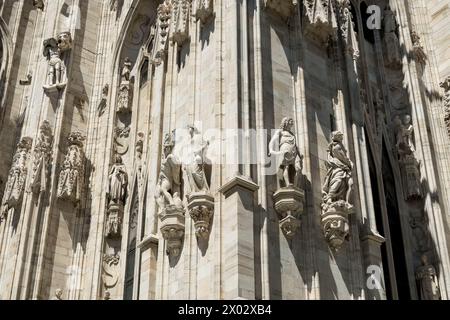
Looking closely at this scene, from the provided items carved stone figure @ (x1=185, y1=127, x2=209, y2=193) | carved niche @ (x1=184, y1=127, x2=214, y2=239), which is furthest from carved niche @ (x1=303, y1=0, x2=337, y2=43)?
carved stone figure @ (x1=185, y1=127, x2=209, y2=193)

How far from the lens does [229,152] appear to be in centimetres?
1141

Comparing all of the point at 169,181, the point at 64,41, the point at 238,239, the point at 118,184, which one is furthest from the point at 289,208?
the point at 64,41

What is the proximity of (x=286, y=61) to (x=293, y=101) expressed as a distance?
0.95 meters

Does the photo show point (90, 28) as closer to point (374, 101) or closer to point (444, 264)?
point (374, 101)

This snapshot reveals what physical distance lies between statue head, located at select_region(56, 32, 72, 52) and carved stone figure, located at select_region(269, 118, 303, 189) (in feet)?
30.5

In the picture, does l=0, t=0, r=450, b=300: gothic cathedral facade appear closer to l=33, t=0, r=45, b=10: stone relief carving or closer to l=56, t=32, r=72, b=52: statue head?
l=56, t=32, r=72, b=52: statue head

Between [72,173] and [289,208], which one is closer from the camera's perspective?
[289,208]

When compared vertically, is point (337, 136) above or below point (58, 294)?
above

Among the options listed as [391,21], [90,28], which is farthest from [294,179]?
[90,28]

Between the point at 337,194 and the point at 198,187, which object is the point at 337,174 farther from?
the point at 198,187

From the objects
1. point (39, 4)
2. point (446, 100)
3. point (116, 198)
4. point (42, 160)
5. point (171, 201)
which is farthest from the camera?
point (39, 4)

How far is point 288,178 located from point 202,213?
1.65 m

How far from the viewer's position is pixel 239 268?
1022 cm

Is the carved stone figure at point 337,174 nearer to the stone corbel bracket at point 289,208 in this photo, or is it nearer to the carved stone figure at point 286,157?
the carved stone figure at point 286,157
